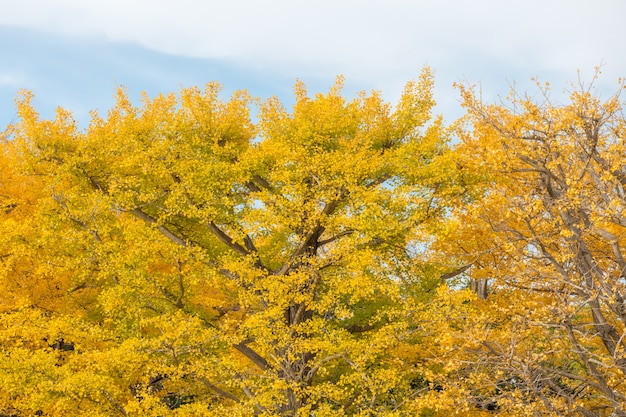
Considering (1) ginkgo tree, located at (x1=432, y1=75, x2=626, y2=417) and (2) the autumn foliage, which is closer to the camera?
(1) ginkgo tree, located at (x1=432, y1=75, x2=626, y2=417)

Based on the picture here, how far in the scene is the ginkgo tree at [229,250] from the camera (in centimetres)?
1638

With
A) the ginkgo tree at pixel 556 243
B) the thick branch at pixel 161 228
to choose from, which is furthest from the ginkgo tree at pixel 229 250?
the ginkgo tree at pixel 556 243

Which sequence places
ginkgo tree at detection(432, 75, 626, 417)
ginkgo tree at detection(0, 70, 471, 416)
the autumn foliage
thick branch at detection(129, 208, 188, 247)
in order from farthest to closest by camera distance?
thick branch at detection(129, 208, 188, 247) < ginkgo tree at detection(0, 70, 471, 416) < the autumn foliage < ginkgo tree at detection(432, 75, 626, 417)

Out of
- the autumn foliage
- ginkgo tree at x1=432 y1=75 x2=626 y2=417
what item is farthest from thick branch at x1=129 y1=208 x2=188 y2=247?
ginkgo tree at x1=432 y1=75 x2=626 y2=417

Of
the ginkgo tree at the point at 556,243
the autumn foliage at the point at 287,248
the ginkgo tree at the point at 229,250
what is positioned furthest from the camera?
the ginkgo tree at the point at 229,250

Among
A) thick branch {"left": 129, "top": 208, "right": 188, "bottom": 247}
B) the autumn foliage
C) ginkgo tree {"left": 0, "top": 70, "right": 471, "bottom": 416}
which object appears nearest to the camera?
the autumn foliage

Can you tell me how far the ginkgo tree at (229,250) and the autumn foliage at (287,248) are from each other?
0.08 m

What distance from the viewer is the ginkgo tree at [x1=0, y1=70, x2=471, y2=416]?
53.7 ft

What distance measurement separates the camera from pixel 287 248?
20.6 meters

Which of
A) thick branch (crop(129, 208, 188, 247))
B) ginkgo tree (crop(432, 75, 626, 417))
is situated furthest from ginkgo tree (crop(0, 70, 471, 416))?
ginkgo tree (crop(432, 75, 626, 417))

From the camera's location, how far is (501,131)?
14.2 meters

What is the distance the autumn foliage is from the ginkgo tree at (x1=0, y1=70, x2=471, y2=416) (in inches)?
3.1

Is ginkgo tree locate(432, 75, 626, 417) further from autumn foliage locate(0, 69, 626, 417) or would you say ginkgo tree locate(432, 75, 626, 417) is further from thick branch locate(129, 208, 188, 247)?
thick branch locate(129, 208, 188, 247)

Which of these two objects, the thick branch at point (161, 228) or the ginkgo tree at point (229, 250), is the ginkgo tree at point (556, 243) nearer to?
the ginkgo tree at point (229, 250)
